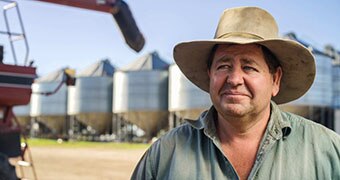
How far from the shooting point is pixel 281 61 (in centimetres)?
209

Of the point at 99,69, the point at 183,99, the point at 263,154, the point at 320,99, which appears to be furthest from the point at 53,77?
the point at 263,154

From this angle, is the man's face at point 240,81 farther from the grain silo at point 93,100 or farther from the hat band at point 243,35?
the grain silo at point 93,100

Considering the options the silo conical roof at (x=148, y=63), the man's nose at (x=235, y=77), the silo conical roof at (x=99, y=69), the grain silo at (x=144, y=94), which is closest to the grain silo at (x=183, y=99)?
the grain silo at (x=144, y=94)

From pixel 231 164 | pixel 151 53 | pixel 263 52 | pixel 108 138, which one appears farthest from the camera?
pixel 108 138

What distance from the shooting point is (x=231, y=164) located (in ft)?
6.07

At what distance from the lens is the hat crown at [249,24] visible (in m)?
1.95

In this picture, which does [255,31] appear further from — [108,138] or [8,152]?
[108,138]

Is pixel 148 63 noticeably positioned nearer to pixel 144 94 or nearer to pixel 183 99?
pixel 144 94

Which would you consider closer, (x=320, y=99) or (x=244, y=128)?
(x=244, y=128)

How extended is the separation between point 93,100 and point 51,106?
18.2 ft

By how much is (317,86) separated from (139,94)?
13808 mm

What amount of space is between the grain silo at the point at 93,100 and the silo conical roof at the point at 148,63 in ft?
10.5

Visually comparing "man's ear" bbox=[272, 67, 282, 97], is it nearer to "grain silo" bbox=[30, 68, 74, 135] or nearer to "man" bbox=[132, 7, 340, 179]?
"man" bbox=[132, 7, 340, 179]

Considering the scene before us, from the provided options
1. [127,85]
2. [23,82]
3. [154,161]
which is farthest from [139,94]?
[154,161]
